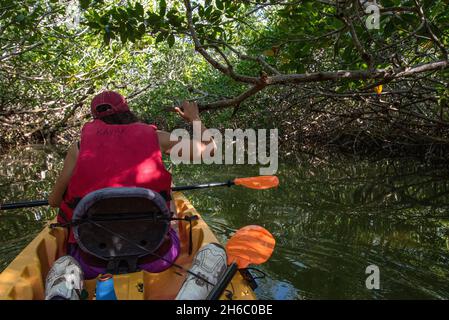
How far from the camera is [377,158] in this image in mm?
10148

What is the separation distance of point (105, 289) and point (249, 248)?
804 mm

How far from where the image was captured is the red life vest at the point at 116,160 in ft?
7.71

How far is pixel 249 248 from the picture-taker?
2.53 metres

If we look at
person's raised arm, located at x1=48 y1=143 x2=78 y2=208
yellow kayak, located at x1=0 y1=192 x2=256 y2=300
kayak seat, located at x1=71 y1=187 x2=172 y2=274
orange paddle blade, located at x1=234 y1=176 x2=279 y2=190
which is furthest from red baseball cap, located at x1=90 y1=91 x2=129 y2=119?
orange paddle blade, located at x1=234 y1=176 x2=279 y2=190

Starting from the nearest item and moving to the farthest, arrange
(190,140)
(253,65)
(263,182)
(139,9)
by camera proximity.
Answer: (190,140) → (263,182) → (139,9) → (253,65)

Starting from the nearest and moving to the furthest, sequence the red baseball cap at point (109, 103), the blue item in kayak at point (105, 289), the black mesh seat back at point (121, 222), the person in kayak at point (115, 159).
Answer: the blue item in kayak at point (105, 289) → the black mesh seat back at point (121, 222) → the person in kayak at point (115, 159) → the red baseball cap at point (109, 103)

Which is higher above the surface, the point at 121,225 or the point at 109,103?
the point at 109,103

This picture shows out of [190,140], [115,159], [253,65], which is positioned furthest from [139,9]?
[253,65]

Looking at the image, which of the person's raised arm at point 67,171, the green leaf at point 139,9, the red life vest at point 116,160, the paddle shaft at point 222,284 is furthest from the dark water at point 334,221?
the green leaf at point 139,9

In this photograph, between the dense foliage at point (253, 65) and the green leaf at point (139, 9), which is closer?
the dense foliage at point (253, 65)

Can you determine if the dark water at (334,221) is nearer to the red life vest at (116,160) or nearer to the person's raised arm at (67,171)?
the red life vest at (116,160)

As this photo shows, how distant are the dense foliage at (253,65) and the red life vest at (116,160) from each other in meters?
0.25

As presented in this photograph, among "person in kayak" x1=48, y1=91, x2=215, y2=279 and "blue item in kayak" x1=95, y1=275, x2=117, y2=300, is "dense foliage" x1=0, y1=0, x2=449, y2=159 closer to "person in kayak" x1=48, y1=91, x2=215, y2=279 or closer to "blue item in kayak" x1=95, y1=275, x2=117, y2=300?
"person in kayak" x1=48, y1=91, x2=215, y2=279

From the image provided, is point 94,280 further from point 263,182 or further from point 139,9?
Answer: point 139,9
